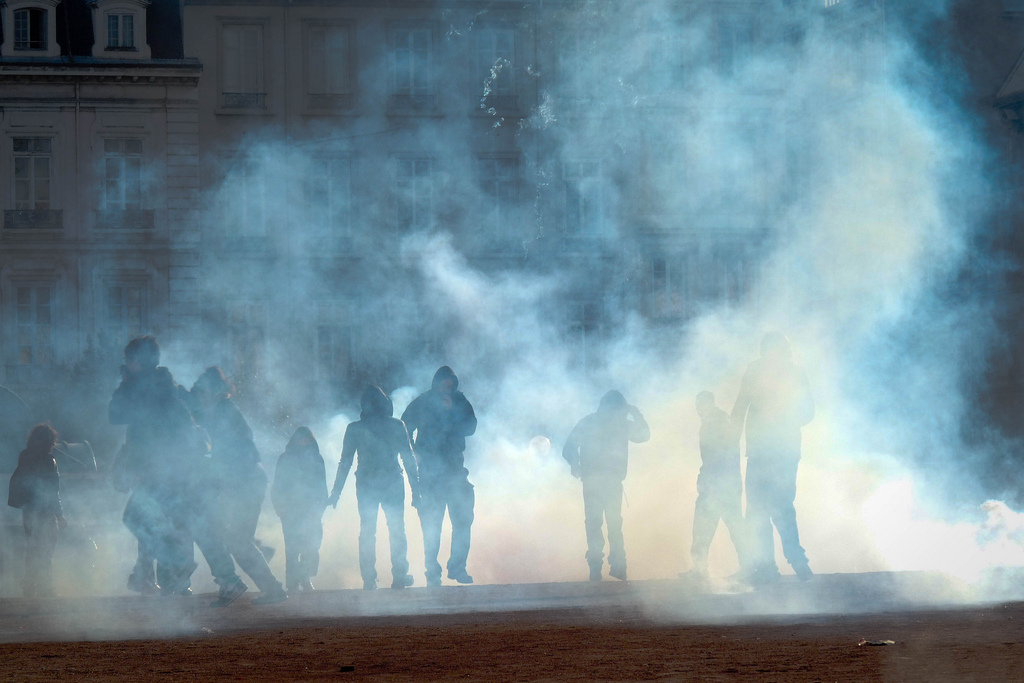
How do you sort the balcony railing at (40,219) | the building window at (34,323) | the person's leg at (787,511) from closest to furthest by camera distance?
1. the person's leg at (787,511)
2. the building window at (34,323)
3. the balcony railing at (40,219)

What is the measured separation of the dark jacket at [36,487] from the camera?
8.30 m

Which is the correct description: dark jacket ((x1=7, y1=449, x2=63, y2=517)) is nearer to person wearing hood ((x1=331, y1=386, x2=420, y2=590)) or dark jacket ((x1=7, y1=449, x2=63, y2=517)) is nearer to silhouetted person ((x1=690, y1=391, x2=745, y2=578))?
person wearing hood ((x1=331, y1=386, x2=420, y2=590))

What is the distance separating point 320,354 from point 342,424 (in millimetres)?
2690

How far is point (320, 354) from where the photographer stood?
2352 cm

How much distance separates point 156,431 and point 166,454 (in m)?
0.14

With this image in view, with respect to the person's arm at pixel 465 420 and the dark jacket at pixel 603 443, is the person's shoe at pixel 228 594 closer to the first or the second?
the person's arm at pixel 465 420

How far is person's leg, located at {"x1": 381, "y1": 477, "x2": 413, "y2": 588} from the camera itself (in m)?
8.20

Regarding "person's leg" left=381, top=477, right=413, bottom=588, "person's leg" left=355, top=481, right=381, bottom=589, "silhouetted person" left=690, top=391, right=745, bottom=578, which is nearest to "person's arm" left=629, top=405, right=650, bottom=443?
"silhouetted person" left=690, top=391, right=745, bottom=578

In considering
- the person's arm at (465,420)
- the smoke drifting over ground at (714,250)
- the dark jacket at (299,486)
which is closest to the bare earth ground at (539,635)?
the dark jacket at (299,486)

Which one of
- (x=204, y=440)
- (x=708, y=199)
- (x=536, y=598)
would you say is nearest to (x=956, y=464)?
(x=708, y=199)

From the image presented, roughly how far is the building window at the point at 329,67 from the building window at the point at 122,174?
3.64 m

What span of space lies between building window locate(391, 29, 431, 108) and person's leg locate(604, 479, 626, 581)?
1656 centimetres

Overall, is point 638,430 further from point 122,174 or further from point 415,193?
point 122,174

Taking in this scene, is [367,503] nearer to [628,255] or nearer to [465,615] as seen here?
[465,615]
